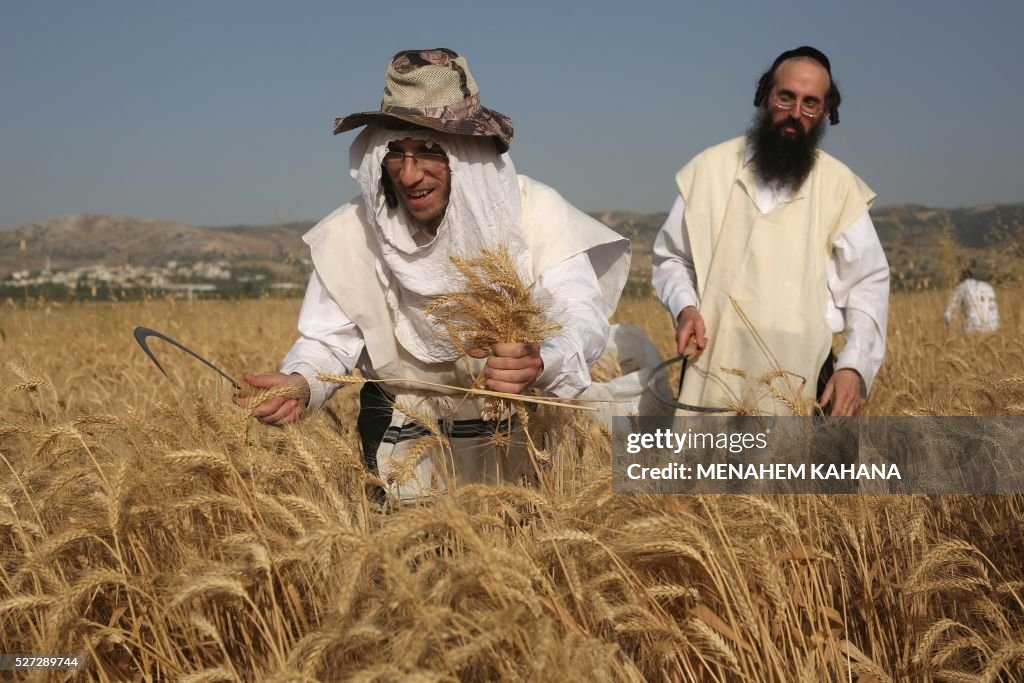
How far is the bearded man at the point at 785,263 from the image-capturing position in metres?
3.89

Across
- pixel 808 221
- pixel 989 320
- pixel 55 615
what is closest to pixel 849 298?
pixel 808 221

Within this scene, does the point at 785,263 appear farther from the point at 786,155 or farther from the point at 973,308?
the point at 973,308

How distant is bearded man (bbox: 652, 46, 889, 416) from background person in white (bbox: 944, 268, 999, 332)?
311 centimetres

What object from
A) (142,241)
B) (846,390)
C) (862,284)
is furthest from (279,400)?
(142,241)

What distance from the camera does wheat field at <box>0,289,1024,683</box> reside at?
152 centimetres

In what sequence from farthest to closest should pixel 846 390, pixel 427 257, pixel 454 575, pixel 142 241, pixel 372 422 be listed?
pixel 142 241 < pixel 846 390 < pixel 372 422 < pixel 427 257 < pixel 454 575

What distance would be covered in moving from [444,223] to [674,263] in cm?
189

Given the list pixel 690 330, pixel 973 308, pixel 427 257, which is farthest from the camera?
pixel 973 308

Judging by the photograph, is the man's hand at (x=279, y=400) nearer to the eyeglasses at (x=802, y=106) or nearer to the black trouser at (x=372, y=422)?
the black trouser at (x=372, y=422)

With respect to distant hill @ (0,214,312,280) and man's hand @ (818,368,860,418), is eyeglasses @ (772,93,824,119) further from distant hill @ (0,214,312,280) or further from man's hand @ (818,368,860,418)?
distant hill @ (0,214,312,280)

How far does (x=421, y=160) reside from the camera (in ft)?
9.32

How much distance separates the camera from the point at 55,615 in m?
1.63

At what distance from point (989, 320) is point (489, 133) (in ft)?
19.7

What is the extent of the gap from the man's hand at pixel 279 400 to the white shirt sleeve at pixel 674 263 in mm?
2011
